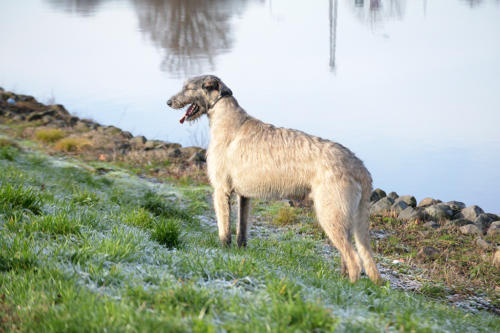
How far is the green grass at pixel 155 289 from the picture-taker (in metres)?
3.17

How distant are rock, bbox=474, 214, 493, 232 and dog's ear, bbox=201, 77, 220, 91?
5588 millimetres

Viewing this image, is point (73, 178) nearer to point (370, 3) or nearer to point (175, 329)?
point (175, 329)

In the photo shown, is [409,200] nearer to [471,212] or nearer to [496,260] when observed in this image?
[471,212]

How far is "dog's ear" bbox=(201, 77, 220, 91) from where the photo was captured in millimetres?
6480

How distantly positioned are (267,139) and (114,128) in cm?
1344

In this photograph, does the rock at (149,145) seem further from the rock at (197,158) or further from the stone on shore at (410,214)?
the stone on shore at (410,214)

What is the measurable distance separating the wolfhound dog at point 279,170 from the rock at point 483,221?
4.06 metres

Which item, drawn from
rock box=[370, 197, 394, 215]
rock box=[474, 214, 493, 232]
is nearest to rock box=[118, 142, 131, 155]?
rock box=[370, 197, 394, 215]

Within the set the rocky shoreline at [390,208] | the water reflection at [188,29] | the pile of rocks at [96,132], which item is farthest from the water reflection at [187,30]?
the rocky shoreline at [390,208]

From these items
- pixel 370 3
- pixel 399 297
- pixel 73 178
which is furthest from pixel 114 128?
pixel 370 3

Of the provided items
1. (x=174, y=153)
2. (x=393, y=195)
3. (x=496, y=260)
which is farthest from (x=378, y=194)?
(x=174, y=153)

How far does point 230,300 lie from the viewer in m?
3.47

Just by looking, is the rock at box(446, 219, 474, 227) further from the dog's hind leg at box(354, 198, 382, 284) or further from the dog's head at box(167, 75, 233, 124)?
the dog's head at box(167, 75, 233, 124)

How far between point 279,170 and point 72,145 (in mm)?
10635
